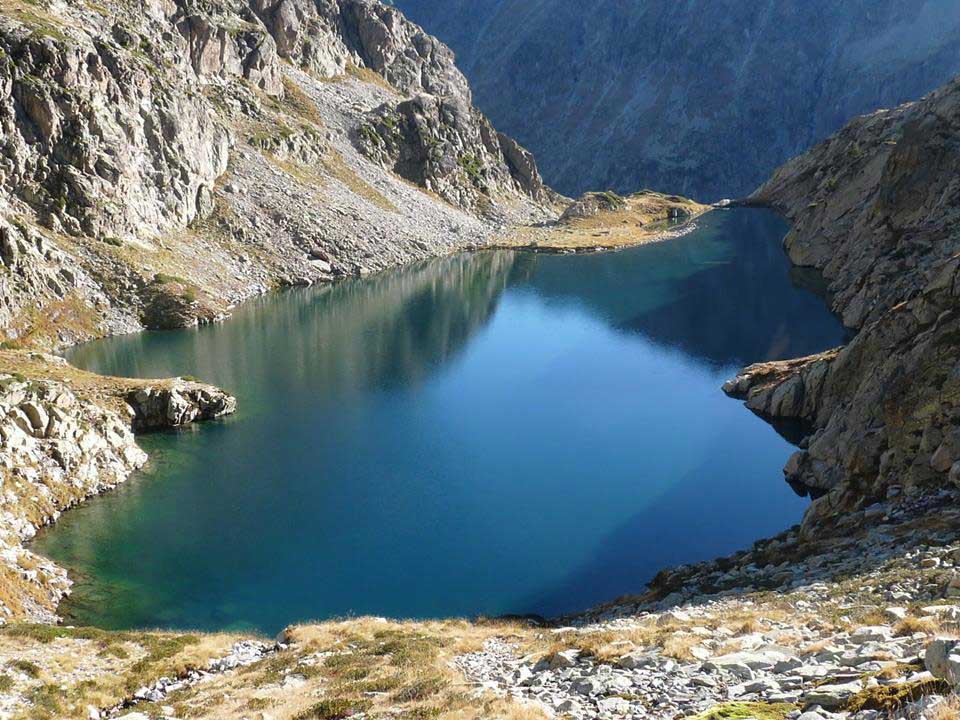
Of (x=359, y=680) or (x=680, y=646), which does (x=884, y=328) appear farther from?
(x=359, y=680)

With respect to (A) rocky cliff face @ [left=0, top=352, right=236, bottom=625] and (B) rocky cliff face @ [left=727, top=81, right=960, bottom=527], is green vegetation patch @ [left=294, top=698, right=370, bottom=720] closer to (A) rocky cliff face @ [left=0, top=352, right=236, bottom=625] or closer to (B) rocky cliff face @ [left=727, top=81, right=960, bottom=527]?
(A) rocky cliff face @ [left=0, top=352, right=236, bottom=625]

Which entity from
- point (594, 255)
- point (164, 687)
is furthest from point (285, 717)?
point (594, 255)

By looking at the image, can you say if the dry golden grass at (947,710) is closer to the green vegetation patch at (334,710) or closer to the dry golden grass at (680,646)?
the dry golden grass at (680,646)

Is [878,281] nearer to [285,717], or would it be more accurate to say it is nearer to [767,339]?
[767,339]

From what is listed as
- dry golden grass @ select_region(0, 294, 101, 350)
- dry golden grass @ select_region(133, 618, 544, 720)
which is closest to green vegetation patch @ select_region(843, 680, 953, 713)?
dry golden grass @ select_region(133, 618, 544, 720)

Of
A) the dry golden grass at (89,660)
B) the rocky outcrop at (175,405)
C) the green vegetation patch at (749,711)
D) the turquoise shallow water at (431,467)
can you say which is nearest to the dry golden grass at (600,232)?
the turquoise shallow water at (431,467)

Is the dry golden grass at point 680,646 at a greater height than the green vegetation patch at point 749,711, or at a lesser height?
greater

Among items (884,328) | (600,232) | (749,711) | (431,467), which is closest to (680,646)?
(749,711)
